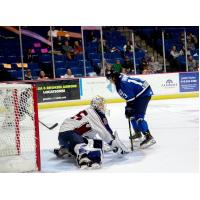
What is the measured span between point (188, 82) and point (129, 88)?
4.45 m

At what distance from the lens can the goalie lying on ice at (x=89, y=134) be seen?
102 inches

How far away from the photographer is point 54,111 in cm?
605

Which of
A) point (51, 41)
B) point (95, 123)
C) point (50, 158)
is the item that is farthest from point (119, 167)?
point (51, 41)

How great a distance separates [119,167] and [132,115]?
72 cm

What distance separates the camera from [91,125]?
2746 millimetres

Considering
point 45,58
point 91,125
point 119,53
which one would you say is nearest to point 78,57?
point 45,58

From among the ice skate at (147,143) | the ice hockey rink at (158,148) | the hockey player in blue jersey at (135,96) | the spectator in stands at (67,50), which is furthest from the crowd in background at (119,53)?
the ice skate at (147,143)

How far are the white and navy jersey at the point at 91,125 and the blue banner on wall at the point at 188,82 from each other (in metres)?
4.77

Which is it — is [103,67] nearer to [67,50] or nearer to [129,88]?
[67,50]

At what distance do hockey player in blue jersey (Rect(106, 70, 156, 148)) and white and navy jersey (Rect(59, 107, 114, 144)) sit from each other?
0.49 metres

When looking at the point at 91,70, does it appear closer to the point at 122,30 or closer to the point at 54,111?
the point at 122,30

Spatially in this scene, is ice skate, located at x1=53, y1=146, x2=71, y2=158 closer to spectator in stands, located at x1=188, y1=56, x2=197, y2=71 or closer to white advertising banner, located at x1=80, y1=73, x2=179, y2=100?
white advertising banner, located at x1=80, y1=73, x2=179, y2=100

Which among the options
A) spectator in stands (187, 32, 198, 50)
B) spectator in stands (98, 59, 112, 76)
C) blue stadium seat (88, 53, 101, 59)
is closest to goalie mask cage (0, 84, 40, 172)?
spectator in stands (98, 59, 112, 76)

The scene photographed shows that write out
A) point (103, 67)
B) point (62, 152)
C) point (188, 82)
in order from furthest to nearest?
point (103, 67), point (188, 82), point (62, 152)
